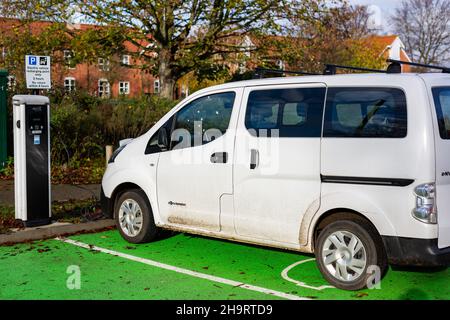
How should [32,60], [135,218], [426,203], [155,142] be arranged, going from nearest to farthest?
[426,203], [155,142], [135,218], [32,60]

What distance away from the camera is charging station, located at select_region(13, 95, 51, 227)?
7.40 m

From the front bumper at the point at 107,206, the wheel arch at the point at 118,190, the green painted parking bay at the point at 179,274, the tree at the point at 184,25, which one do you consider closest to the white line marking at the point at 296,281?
the green painted parking bay at the point at 179,274

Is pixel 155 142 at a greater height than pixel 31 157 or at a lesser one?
greater

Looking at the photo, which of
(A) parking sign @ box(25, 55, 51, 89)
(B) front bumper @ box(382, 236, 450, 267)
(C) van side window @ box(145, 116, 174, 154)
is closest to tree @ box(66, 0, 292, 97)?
(A) parking sign @ box(25, 55, 51, 89)

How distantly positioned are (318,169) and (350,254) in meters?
0.83

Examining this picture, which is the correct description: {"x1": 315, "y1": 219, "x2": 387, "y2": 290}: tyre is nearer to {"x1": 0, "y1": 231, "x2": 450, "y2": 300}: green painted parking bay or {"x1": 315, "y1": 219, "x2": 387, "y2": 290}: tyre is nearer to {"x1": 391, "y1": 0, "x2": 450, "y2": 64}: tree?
{"x1": 0, "y1": 231, "x2": 450, "y2": 300}: green painted parking bay

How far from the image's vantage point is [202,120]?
6500 millimetres

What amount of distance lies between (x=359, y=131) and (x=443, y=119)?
722 mm

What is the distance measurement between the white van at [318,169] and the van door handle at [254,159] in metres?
0.01

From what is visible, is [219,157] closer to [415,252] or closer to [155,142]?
[155,142]

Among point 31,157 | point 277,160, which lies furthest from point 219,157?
point 31,157

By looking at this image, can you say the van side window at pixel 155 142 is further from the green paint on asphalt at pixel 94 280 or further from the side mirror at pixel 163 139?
the green paint on asphalt at pixel 94 280

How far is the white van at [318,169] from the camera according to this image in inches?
192
